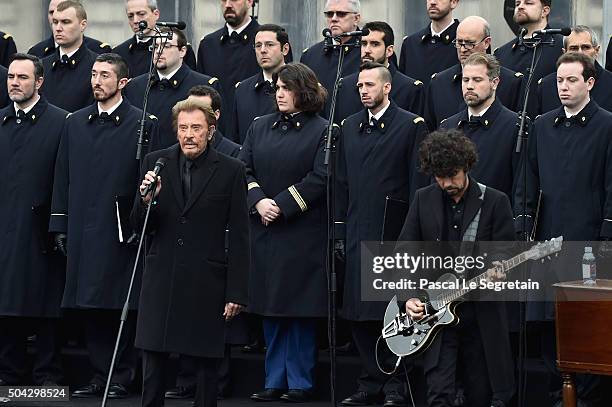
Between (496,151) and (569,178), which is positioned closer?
(569,178)

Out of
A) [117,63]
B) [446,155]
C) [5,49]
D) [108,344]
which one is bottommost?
[108,344]

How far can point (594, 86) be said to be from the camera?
1077 centimetres

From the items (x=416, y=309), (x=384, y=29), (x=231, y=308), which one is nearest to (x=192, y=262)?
(x=231, y=308)

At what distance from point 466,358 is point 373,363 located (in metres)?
1.60

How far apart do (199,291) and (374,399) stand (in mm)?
1918

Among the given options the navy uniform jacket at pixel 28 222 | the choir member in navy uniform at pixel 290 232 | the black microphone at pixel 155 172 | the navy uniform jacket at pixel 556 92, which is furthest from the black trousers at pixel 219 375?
the navy uniform jacket at pixel 556 92

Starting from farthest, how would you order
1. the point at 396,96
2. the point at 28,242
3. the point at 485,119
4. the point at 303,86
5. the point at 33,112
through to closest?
the point at 33,112
the point at 396,96
the point at 28,242
the point at 303,86
the point at 485,119

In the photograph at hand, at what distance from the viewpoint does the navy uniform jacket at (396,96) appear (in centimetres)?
1142

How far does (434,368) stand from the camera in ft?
29.5

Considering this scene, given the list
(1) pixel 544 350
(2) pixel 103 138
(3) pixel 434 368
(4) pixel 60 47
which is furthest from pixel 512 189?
(4) pixel 60 47

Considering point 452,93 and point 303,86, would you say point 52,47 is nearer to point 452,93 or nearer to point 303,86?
point 303,86

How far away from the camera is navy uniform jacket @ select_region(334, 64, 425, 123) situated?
11422 millimetres

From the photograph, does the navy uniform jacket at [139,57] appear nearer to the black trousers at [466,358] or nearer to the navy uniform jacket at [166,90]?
the navy uniform jacket at [166,90]

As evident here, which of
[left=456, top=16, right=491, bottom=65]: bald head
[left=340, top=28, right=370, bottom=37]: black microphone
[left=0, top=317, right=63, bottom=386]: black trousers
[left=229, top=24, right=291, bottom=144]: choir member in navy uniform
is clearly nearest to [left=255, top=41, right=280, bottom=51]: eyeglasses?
[left=229, top=24, right=291, bottom=144]: choir member in navy uniform
